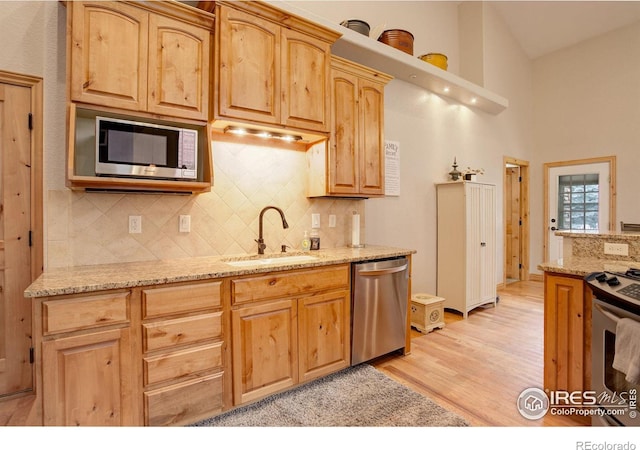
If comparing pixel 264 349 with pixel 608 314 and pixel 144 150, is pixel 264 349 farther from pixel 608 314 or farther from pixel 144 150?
pixel 608 314

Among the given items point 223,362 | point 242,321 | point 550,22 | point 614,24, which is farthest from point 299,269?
point 614,24

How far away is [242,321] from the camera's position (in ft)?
6.39

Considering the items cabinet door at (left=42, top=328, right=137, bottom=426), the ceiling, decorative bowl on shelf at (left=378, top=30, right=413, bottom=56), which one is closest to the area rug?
cabinet door at (left=42, top=328, right=137, bottom=426)

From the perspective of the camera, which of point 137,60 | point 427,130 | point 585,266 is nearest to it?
point 137,60

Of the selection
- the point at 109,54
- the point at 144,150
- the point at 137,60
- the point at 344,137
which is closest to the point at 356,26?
the point at 344,137

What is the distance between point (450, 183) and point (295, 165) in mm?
2153

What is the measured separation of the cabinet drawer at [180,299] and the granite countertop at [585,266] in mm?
2021

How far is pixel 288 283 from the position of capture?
2115 mm

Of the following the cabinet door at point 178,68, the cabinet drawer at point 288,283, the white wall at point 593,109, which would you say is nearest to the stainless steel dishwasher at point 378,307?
the cabinet drawer at point 288,283

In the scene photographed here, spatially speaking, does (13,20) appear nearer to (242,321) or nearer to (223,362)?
(242,321)

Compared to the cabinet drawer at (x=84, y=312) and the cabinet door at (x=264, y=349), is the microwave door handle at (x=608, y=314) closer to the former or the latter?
the cabinet door at (x=264, y=349)

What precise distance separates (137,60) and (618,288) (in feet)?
9.29
